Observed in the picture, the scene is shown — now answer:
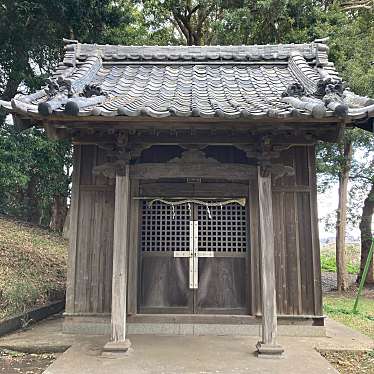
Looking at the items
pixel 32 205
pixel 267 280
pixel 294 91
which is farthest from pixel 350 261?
pixel 294 91

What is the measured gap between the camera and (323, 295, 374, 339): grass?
8609mm

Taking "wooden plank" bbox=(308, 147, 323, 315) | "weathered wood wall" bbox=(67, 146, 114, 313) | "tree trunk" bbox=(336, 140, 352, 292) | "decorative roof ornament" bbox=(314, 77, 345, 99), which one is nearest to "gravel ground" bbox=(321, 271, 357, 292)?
"tree trunk" bbox=(336, 140, 352, 292)

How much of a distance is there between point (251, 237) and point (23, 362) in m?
4.08

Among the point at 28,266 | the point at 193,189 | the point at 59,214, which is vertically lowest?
the point at 28,266

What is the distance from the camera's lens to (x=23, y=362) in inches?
219

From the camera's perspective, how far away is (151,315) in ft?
22.2

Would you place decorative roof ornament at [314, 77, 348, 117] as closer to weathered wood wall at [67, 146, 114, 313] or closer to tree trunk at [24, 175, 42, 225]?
weathered wood wall at [67, 146, 114, 313]

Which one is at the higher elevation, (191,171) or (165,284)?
(191,171)

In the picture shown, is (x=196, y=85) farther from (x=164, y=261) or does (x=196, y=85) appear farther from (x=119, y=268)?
(x=119, y=268)

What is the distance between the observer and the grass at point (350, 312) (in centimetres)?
861

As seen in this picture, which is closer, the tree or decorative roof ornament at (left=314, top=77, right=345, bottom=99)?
decorative roof ornament at (left=314, top=77, right=345, bottom=99)

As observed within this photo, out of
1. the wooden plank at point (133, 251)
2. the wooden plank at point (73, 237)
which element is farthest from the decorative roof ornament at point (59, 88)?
the wooden plank at point (133, 251)

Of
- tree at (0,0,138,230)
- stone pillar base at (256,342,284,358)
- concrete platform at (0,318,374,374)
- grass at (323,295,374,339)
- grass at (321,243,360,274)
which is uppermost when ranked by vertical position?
tree at (0,0,138,230)

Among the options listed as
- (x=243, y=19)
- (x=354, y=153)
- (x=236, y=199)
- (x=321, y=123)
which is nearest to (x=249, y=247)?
(x=236, y=199)
